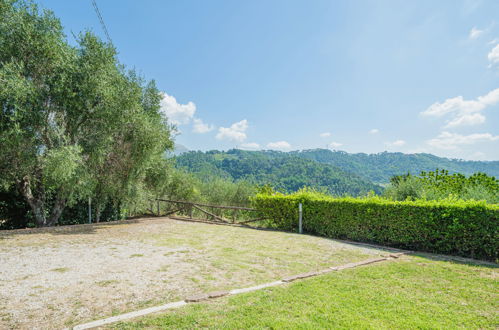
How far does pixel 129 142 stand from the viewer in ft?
36.6

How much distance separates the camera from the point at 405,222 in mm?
7691

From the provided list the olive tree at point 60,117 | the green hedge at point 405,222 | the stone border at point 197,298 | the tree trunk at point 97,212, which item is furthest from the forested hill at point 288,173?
the stone border at point 197,298

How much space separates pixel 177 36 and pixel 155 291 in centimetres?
1376

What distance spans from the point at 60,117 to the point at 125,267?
7.34 meters

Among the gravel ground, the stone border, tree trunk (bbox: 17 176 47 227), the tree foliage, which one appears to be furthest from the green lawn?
tree trunk (bbox: 17 176 47 227)

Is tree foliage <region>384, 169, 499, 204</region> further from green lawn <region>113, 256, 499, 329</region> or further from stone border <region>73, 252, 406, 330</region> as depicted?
stone border <region>73, 252, 406, 330</region>

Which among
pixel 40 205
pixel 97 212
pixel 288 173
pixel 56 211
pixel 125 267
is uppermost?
pixel 288 173

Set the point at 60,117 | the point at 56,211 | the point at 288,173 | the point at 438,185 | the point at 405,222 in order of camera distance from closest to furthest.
Answer: 1. the point at 405,222
2. the point at 60,117
3. the point at 56,211
4. the point at 438,185
5. the point at 288,173

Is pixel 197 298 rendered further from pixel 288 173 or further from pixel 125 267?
pixel 288 173

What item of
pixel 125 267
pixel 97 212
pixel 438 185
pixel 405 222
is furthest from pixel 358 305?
pixel 97 212

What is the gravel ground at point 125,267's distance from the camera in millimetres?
3525

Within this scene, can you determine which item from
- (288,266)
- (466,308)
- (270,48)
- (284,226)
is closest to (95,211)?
(284,226)

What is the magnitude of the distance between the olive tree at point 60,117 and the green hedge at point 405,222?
22.6 feet

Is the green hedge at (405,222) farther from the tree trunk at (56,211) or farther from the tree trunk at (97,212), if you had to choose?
the tree trunk at (56,211)
